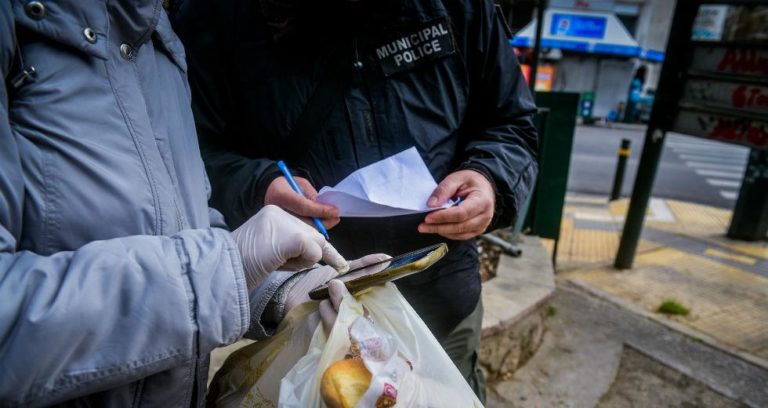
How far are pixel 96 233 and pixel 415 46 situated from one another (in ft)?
3.13

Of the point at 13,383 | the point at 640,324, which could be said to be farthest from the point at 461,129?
the point at 640,324

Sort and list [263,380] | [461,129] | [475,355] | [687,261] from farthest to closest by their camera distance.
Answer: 1. [687,261]
2. [475,355]
3. [461,129]
4. [263,380]

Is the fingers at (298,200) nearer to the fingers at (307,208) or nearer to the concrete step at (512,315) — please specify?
the fingers at (307,208)

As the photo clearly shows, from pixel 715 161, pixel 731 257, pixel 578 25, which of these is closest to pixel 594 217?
pixel 731 257

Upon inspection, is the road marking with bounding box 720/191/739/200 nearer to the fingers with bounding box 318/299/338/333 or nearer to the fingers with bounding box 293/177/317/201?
the fingers with bounding box 293/177/317/201

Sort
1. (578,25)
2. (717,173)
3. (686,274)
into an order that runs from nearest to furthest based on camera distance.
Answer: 1. (686,274)
2. (717,173)
3. (578,25)

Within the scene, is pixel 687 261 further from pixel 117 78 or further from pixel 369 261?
pixel 117 78

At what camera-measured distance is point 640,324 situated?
10.7ft

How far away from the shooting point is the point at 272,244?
3.19 feet

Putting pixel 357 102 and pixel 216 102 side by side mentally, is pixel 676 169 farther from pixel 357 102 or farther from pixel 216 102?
pixel 216 102

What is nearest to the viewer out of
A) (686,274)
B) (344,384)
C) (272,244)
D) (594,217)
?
(344,384)

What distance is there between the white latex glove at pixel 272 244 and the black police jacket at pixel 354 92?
0.34 m

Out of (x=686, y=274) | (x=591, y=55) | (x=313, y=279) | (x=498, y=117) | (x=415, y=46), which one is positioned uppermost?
(x=591, y=55)

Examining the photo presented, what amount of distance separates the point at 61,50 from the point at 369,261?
0.69 meters
